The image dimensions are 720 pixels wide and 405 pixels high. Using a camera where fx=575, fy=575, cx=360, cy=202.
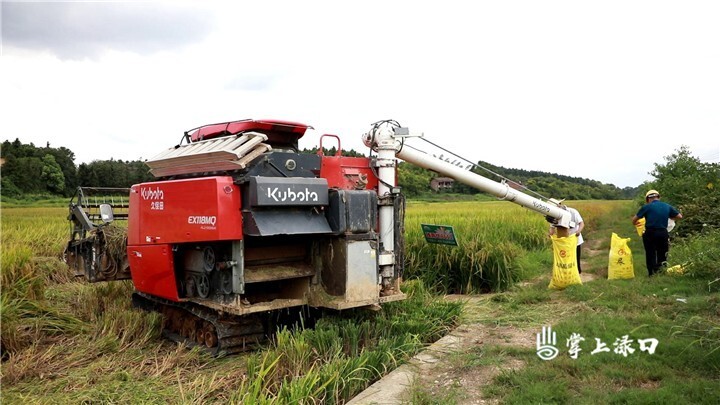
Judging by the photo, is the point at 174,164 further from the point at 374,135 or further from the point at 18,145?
the point at 18,145

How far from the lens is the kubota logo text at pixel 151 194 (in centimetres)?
704

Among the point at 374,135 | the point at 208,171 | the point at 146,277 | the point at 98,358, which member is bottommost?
the point at 98,358

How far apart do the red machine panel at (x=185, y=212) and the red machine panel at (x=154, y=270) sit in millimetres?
114

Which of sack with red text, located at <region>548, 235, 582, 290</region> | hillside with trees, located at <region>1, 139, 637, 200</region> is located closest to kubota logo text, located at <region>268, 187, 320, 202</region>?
sack with red text, located at <region>548, 235, 582, 290</region>

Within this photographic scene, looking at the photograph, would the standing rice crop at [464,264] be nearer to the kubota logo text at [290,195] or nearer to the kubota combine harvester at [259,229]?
the kubota combine harvester at [259,229]

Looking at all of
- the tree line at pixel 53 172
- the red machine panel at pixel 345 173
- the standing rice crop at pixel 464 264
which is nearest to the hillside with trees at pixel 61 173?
the tree line at pixel 53 172

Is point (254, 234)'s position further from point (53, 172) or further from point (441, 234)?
point (53, 172)

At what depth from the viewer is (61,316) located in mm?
6953

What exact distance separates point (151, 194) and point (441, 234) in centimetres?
387

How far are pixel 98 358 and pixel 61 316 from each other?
121cm

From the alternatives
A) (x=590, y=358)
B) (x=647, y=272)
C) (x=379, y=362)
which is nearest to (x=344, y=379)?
(x=379, y=362)

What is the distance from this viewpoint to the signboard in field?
784 centimetres

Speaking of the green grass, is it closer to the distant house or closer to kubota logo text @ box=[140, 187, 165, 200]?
the distant house

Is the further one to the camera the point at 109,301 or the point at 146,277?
the point at 109,301
